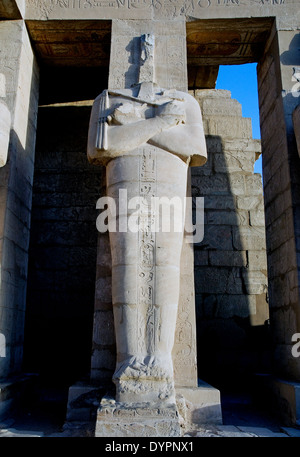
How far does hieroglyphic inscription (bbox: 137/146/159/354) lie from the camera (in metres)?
3.23

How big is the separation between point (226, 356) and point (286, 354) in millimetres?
1589

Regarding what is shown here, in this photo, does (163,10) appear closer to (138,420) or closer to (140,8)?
(140,8)

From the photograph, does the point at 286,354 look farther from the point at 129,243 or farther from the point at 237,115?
the point at 237,115

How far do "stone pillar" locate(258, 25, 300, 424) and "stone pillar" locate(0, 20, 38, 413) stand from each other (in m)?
2.50

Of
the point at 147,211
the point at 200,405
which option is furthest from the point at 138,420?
the point at 147,211

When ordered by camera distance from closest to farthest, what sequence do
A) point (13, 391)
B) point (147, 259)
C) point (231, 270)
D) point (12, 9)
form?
point (147, 259) < point (13, 391) < point (12, 9) < point (231, 270)

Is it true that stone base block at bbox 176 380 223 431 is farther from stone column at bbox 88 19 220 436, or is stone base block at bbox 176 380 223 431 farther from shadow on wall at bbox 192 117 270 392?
shadow on wall at bbox 192 117 270 392

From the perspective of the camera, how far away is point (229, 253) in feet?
19.0

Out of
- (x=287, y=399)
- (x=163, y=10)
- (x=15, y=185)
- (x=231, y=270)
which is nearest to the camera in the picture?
(x=287, y=399)

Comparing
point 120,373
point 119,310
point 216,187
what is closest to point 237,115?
point 216,187

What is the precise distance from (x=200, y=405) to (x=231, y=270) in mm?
2517

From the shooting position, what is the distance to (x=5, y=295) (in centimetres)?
393

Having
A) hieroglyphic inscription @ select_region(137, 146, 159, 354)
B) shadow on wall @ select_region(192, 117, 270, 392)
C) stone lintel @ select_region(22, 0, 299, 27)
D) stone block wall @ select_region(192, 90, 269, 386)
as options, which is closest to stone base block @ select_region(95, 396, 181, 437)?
hieroglyphic inscription @ select_region(137, 146, 159, 354)

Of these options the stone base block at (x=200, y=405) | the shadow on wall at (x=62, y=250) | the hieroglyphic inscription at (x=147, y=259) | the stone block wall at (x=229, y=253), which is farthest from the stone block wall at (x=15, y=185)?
the stone block wall at (x=229, y=253)
